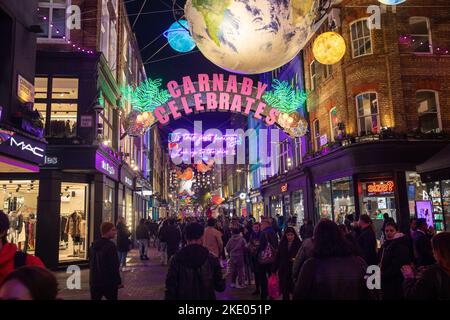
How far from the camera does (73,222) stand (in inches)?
667

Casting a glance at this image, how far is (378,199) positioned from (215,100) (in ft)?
28.9

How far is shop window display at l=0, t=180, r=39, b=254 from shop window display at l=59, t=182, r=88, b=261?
1137 mm

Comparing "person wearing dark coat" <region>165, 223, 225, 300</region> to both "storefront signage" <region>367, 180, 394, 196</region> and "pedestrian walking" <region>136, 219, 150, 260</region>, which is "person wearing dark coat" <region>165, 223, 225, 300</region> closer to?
"pedestrian walking" <region>136, 219, 150, 260</region>

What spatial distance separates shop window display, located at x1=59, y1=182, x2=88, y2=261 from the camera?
16672 mm

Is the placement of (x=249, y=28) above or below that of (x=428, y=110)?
below

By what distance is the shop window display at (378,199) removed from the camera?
1777 centimetres

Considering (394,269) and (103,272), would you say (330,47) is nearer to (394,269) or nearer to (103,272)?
(394,269)

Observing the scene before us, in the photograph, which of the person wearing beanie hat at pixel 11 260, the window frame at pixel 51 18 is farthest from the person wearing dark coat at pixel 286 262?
the window frame at pixel 51 18

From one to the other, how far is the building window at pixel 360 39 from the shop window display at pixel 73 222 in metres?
14.2

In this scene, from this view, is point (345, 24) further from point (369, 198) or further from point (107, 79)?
point (107, 79)

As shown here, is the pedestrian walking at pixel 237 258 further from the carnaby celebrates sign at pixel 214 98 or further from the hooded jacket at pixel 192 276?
the carnaby celebrates sign at pixel 214 98

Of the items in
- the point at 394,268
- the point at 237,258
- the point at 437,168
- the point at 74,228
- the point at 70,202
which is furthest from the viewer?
the point at 70,202

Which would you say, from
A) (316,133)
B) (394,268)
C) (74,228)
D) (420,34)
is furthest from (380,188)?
(74,228)

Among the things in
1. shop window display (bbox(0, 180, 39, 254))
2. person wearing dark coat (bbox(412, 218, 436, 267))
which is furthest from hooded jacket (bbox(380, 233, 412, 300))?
shop window display (bbox(0, 180, 39, 254))
